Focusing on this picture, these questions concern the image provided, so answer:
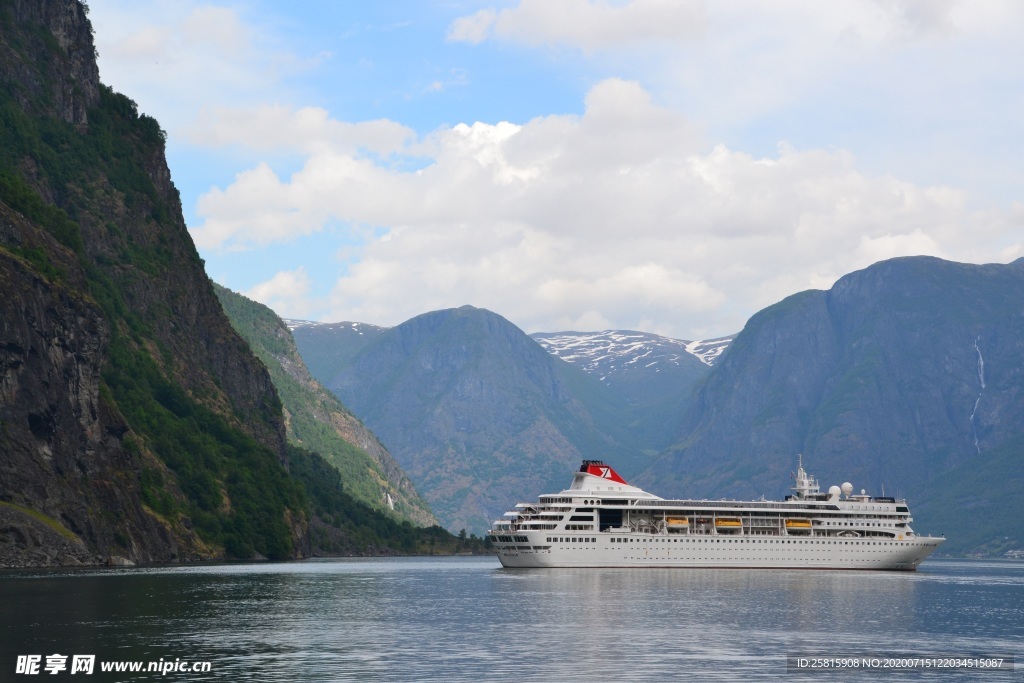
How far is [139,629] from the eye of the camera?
98.5m

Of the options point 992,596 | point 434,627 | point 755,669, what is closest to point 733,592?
point 992,596

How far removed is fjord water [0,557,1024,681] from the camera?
272ft

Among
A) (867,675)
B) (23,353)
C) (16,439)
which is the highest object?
(23,353)

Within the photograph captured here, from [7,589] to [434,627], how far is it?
158 ft

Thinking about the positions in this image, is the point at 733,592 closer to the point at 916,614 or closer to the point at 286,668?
the point at 916,614

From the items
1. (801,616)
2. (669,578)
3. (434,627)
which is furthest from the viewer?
(669,578)

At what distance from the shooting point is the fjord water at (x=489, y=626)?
8281 centimetres

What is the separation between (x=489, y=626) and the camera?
109 metres

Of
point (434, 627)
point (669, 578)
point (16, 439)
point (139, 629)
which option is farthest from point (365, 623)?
point (16, 439)

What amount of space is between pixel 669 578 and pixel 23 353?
9691 cm

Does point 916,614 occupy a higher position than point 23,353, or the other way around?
point 23,353

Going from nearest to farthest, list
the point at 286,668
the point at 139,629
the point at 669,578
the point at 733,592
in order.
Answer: the point at 286,668
the point at 139,629
the point at 733,592
the point at 669,578

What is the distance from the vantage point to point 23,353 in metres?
194

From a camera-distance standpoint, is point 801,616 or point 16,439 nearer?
point 801,616
